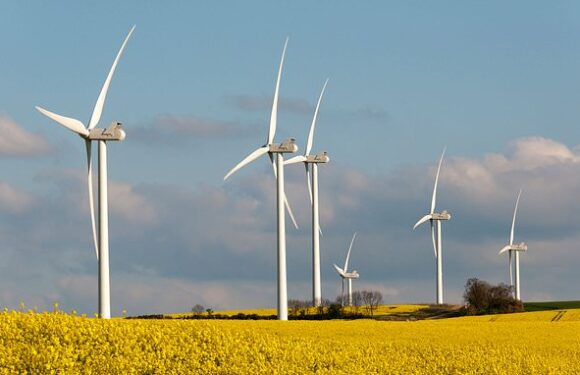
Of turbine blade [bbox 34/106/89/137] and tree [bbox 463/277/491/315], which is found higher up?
turbine blade [bbox 34/106/89/137]

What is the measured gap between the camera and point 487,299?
469 ft

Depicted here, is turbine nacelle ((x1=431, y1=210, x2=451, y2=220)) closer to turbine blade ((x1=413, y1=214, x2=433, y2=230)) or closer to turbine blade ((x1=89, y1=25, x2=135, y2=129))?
turbine blade ((x1=413, y1=214, x2=433, y2=230))

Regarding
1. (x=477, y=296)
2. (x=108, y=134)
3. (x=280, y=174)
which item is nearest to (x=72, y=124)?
(x=108, y=134)

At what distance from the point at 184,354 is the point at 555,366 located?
16537 millimetres

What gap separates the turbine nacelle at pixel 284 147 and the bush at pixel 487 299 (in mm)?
55707

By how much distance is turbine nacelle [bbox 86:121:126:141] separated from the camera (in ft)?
241

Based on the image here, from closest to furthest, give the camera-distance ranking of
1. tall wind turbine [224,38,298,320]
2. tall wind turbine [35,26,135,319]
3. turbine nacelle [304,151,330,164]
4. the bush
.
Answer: tall wind turbine [35,26,135,319] → tall wind turbine [224,38,298,320] → turbine nacelle [304,151,330,164] → the bush

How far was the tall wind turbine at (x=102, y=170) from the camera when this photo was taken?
7056 centimetres

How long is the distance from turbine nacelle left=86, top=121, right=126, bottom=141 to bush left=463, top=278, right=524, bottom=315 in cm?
7946

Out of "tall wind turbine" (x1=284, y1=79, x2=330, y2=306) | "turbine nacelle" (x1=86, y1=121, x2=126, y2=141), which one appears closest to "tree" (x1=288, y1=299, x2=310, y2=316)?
"tall wind turbine" (x1=284, y1=79, x2=330, y2=306)

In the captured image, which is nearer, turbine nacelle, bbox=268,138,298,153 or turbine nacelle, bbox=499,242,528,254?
turbine nacelle, bbox=268,138,298,153

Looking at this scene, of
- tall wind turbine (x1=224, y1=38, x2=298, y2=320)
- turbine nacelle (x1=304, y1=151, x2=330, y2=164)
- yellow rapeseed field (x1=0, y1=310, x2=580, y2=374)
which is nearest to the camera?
yellow rapeseed field (x1=0, y1=310, x2=580, y2=374)

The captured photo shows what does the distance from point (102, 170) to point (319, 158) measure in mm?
45180

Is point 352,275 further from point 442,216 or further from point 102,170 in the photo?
point 102,170
